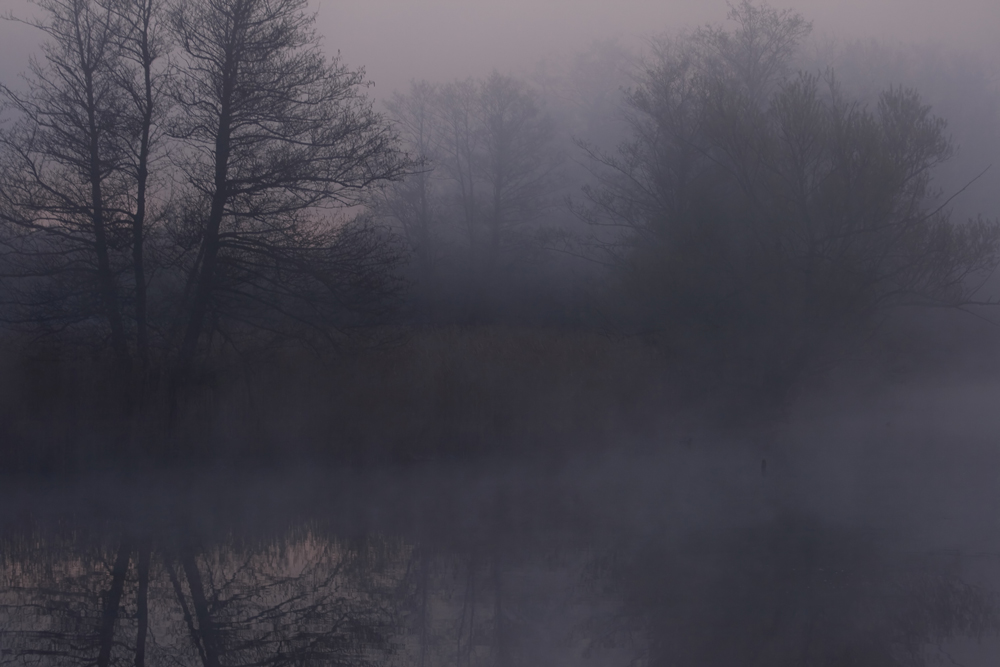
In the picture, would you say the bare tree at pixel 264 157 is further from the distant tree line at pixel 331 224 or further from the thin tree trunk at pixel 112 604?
the thin tree trunk at pixel 112 604

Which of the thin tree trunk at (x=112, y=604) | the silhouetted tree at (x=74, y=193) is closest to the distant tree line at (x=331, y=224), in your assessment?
the silhouetted tree at (x=74, y=193)

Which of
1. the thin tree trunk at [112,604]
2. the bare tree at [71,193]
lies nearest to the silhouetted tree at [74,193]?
the bare tree at [71,193]

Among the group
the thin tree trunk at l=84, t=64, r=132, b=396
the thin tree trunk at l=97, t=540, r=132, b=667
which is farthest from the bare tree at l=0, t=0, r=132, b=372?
the thin tree trunk at l=97, t=540, r=132, b=667

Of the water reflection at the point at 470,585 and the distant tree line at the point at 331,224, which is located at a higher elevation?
the distant tree line at the point at 331,224

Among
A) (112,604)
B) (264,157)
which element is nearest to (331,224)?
(264,157)

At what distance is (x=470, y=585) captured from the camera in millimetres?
6316

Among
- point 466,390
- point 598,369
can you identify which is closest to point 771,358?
point 598,369

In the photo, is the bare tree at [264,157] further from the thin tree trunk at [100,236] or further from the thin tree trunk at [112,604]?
the thin tree trunk at [112,604]

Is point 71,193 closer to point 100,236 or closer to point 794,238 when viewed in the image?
point 100,236

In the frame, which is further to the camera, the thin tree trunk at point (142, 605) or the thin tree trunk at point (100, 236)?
the thin tree trunk at point (100, 236)

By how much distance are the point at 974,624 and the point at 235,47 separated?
11.3 metres

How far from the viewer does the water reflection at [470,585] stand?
5051 millimetres

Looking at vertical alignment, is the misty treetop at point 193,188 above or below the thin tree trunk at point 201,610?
above

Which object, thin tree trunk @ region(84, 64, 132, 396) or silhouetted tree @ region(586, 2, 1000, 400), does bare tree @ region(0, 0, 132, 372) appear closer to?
thin tree trunk @ region(84, 64, 132, 396)
